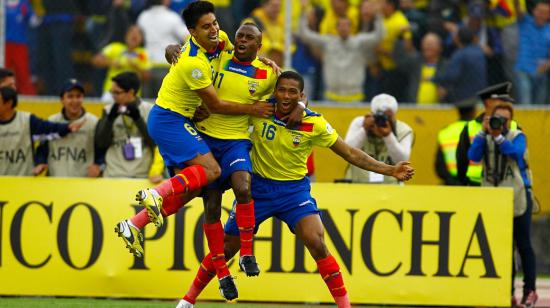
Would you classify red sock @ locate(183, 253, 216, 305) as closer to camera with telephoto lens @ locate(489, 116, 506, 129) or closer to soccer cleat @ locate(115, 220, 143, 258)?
soccer cleat @ locate(115, 220, 143, 258)

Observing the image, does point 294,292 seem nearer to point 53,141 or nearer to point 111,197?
point 111,197

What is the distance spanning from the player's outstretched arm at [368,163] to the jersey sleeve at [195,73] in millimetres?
1239

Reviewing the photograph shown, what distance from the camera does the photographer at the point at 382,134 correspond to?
1329 cm

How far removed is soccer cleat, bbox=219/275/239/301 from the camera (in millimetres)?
10680

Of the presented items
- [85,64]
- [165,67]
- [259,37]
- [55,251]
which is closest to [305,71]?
[165,67]

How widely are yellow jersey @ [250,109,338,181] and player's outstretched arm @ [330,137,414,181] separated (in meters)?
0.09

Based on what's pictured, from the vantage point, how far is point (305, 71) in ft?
50.5

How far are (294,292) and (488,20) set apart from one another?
173 inches

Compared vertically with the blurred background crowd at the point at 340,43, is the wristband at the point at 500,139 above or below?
below

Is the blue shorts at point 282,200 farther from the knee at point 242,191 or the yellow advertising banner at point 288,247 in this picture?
the yellow advertising banner at point 288,247

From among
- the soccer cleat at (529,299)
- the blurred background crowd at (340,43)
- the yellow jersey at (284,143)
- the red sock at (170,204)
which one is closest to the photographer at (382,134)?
the soccer cleat at (529,299)

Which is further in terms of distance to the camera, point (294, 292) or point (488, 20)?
point (488, 20)

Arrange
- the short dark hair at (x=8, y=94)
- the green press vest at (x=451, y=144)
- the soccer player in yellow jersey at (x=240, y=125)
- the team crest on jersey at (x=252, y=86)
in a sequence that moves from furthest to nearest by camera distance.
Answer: the green press vest at (x=451, y=144), the short dark hair at (x=8, y=94), the team crest on jersey at (x=252, y=86), the soccer player in yellow jersey at (x=240, y=125)

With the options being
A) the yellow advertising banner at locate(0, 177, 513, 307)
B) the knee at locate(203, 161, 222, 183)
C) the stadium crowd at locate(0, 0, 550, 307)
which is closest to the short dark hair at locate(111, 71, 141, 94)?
the stadium crowd at locate(0, 0, 550, 307)
